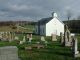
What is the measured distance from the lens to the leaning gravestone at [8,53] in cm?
839

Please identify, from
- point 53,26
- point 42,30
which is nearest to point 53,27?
point 53,26

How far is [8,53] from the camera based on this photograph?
27.9 feet

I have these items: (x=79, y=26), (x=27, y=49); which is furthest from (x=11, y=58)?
(x=79, y=26)

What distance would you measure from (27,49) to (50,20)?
4013 centimetres

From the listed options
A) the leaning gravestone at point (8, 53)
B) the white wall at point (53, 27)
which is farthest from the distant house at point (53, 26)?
the leaning gravestone at point (8, 53)

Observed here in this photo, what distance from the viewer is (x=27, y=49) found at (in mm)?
22406

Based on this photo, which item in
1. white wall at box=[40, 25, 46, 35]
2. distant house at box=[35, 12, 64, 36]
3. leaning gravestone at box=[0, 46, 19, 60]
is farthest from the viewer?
white wall at box=[40, 25, 46, 35]

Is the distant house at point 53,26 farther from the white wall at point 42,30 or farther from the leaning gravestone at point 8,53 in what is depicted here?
the leaning gravestone at point 8,53

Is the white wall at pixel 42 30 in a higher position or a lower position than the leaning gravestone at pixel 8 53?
higher

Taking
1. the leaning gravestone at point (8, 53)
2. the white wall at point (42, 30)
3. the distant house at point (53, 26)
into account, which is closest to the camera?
the leaning gravestone at point (8, 53)

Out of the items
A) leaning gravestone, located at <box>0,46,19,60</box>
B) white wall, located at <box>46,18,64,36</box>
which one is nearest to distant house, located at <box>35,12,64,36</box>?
white wall, located at <box>46,18,64,36</box>

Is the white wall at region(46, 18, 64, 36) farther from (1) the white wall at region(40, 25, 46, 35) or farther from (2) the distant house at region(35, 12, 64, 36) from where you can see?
(1) the white wall at region(40, 25, 46, 35)

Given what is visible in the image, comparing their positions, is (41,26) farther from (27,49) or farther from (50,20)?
(27,49)

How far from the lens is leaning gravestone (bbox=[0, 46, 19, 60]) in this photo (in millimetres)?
8390
